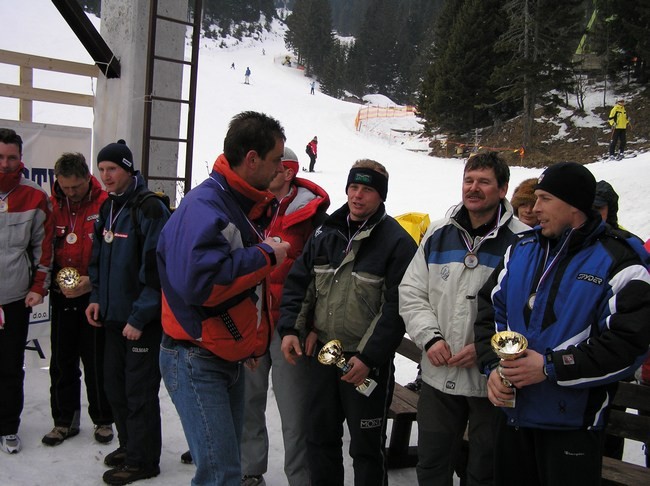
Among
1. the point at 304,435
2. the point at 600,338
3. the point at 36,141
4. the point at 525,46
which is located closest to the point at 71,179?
the point at 36,141

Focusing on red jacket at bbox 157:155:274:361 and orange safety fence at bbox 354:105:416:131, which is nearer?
red jacket at bbox 157:155:274:361

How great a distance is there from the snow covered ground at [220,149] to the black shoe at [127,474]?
0.24 feet

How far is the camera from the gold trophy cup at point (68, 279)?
3969 mm

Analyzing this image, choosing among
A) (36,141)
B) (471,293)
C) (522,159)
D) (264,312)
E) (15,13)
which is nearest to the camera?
(264,312)

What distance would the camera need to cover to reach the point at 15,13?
186ft

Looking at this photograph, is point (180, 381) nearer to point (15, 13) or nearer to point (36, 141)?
point (36, 141)

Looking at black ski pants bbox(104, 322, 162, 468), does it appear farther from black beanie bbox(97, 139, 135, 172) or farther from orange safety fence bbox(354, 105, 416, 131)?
orange safety fence bbox(354, 105, 416, 131)

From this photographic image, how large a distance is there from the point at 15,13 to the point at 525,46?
52.6 meters

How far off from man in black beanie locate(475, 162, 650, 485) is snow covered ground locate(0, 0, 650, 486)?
178 centimetres

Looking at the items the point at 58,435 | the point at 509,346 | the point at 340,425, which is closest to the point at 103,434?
the point at 58,435

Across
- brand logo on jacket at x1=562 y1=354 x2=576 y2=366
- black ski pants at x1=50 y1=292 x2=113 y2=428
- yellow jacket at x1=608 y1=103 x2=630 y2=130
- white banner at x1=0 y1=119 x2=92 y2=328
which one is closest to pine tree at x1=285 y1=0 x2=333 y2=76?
yellow jacket at x1=608 y1=103 x2=630 y2=130

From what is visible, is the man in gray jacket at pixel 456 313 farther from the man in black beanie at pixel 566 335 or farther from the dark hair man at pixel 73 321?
the dark hair man at pixel 73 321

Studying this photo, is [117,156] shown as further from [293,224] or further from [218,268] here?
[218,268]

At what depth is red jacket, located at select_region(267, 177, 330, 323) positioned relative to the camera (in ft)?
12.3
